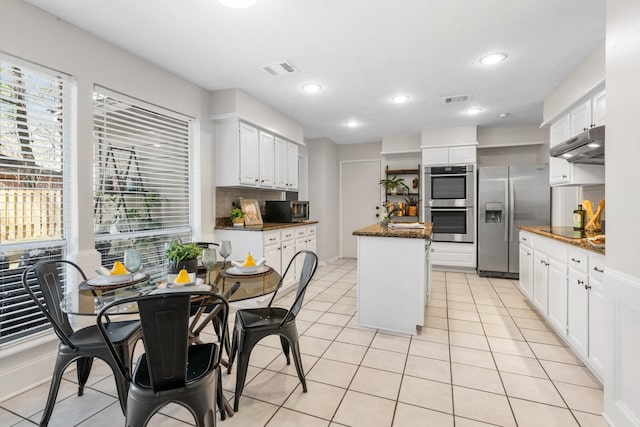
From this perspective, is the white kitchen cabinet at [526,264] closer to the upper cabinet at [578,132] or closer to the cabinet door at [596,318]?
the upper cabinet at [578,132]

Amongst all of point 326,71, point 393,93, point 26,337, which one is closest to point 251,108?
point 326,71

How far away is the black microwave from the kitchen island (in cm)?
164

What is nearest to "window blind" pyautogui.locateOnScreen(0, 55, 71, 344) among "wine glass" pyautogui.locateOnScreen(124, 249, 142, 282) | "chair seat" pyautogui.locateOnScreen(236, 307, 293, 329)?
"wine glass" pyautogui.locateOnScreen(124, 249, 142, 282)

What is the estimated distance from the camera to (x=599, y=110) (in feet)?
9.05

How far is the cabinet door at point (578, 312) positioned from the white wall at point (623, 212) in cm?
54

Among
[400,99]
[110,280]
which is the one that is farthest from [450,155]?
[110,280]

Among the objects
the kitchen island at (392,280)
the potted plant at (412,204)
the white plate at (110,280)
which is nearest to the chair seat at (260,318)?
the white plate at (110,280)

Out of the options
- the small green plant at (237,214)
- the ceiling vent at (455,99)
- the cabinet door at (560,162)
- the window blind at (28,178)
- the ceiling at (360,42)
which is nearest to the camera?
the window blind at (28,178)

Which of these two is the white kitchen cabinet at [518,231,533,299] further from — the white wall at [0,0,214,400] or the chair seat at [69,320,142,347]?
the white wall at [0,0,214,400]

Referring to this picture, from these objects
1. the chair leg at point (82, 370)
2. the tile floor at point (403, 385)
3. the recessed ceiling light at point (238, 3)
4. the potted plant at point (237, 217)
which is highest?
the recessed ceiling light at point (238, 3)

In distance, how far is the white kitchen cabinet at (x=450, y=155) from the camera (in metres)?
5.20

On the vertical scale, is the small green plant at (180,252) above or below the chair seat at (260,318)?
above

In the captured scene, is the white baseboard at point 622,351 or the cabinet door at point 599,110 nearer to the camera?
the white baseboard at point 622,351

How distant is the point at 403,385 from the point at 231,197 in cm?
303
